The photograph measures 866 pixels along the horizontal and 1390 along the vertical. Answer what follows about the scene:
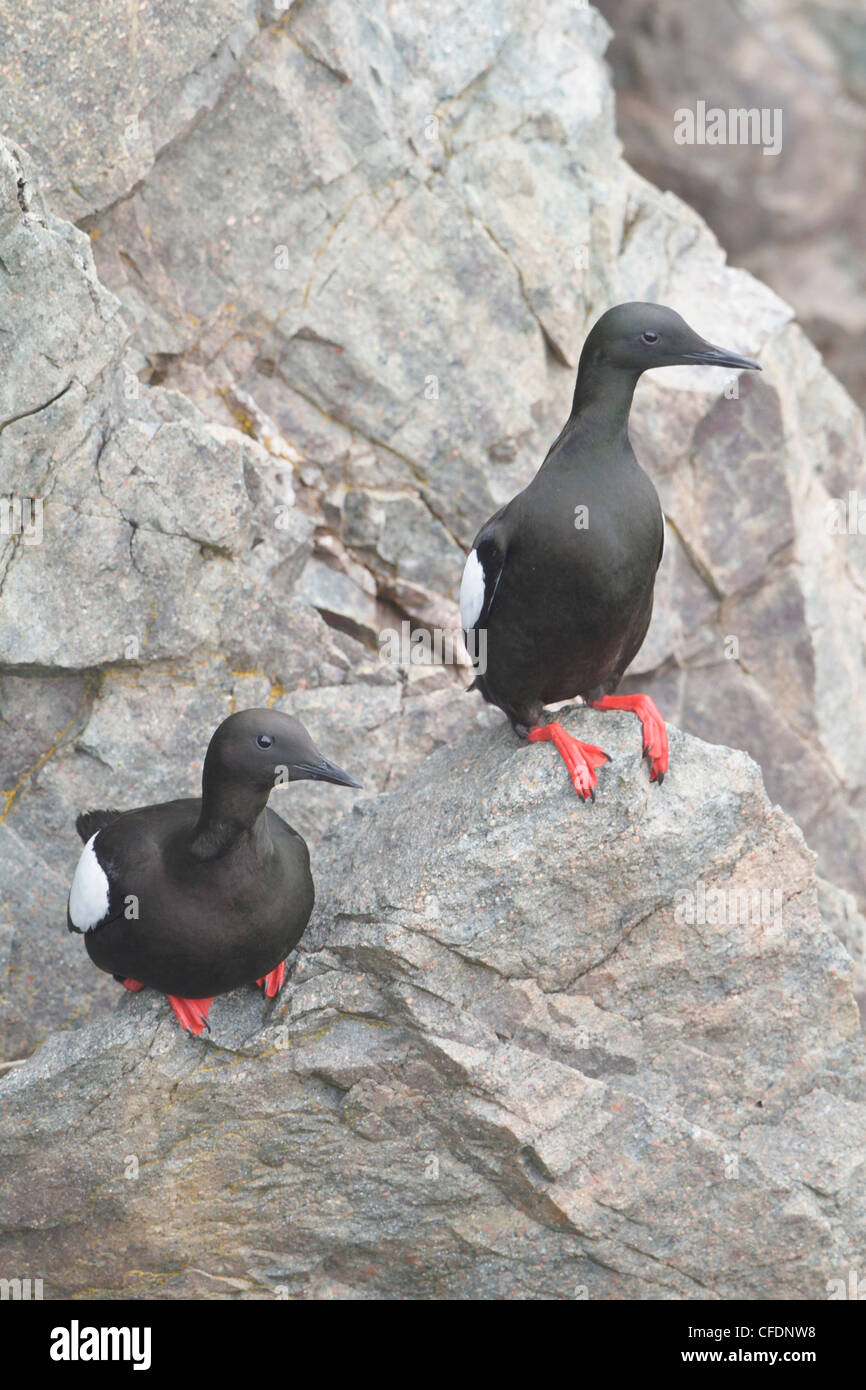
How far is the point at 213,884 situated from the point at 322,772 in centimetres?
78

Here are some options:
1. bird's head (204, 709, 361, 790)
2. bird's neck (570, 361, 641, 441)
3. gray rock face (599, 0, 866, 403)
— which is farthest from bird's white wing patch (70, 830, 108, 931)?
gray rock face (599, 0, 866, 403)

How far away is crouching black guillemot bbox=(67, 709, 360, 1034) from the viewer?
18.0 feet

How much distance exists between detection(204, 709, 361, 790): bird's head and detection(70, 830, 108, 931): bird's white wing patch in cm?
91

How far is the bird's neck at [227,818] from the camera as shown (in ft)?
18.3

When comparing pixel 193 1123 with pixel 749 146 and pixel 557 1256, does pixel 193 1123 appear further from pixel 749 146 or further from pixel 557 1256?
pixel 749 146

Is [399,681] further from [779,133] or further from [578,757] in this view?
[779,133]

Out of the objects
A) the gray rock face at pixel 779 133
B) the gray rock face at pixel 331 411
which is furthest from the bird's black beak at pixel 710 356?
the gray rock face at pixel 779 133

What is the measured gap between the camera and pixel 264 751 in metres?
5.43

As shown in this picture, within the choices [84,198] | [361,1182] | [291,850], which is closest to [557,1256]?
[361,1182]

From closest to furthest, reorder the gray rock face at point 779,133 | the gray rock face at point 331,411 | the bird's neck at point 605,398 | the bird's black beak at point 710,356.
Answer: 1. the bird's black beak at point 710,356
2. the bird's neck at point 605,398
3. the gray rock face at point 331,411
4. the gray rock face at point 779,133

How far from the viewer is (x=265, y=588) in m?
8.09

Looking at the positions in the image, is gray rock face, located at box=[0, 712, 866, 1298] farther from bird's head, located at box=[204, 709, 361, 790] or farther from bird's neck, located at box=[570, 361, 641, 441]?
bird's neck, located at box=[570, 361, 641, 441]

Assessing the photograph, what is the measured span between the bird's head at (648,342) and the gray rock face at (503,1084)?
5.14 ft

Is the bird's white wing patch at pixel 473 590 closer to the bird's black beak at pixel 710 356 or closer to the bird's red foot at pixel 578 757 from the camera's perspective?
the bird's red foot at pixel 578 757
